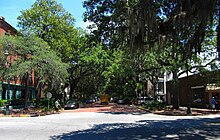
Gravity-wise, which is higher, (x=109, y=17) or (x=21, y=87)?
(x=109, y=17)

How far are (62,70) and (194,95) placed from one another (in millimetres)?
19457

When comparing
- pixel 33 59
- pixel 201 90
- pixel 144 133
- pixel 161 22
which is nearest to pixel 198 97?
pixel 201 90

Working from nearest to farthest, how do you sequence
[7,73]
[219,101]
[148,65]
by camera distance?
1. [7,73]
2. [219,101]
3. [148,65]

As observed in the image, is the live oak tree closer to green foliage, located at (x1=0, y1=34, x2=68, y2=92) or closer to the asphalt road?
the asphalt road

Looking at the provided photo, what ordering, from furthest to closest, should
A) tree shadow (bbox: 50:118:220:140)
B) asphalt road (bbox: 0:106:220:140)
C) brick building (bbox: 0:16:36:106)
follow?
brick building (bbox: 0:16:36:106), asphalt road (bbox: 0:106:220:140), tree shadow (bbox: 50:118:220:140)

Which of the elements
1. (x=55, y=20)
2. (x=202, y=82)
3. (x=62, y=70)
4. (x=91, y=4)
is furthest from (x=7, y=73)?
(x=202, y=82)

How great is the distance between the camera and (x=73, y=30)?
43.9 metres

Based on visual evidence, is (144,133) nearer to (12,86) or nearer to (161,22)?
(161,22)

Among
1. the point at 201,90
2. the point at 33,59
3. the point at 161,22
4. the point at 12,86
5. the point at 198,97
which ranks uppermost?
the point at 33,59

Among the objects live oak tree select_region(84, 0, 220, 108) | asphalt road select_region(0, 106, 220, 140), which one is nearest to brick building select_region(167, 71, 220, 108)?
asphalt road select_region(0, 106, 220, 140)

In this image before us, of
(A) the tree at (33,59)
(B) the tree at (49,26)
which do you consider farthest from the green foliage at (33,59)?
(B) the tree at (49,26)

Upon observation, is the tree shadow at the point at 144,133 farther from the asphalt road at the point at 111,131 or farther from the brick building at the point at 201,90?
the brick building at the point at 201,90

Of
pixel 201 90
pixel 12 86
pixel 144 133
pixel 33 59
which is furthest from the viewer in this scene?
pixel 12 86

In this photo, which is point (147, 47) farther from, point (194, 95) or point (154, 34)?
point (194, 95)
